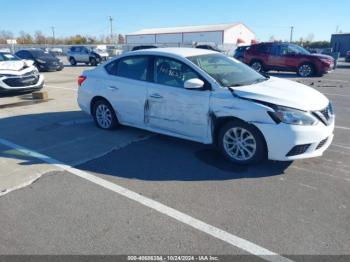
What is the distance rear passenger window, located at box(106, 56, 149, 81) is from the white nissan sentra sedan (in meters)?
0.02

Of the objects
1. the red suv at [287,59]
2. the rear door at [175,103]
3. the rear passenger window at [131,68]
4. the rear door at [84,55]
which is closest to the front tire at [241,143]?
the rear door at [175,103]

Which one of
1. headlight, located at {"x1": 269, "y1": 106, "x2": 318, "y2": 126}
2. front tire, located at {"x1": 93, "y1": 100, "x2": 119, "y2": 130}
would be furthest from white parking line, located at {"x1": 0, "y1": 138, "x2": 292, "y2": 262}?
headlight, located at {"x1": 269, "y1": 106, "x2": 318, "y2": 126}

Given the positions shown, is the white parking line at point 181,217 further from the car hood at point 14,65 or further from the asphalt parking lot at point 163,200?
the car hood at point 14,65

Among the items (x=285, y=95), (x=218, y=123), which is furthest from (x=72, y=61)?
(x=285, y=95)

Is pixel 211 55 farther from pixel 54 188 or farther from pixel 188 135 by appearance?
pixel 54 188

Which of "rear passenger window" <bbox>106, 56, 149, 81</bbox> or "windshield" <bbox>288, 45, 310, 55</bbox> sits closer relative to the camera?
"rear passenger window" <bbox>106, 56, 149, 81</bbox>

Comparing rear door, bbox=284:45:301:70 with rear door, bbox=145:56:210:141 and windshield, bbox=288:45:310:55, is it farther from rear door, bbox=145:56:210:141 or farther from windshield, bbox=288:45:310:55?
rear door, bbox=145:56:210:141

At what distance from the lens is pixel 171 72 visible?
5051 mm

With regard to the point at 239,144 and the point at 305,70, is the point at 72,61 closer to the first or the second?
the point at 305,70

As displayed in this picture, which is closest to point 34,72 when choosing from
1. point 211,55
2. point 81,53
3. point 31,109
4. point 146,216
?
point 31,109

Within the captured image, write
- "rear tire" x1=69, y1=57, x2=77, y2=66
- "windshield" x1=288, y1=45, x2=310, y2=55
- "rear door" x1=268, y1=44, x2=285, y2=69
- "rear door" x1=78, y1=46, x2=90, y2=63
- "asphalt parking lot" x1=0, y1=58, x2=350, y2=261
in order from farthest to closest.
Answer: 1. "rear tire" x1=69, y1=57, x2=77, y2=66
2. "rear door" x1=78, y1=46, x2=90, y2=63
3. "rear door" x1=268, y1=44, x2=285, y2=69
4. "windshield" x1=288, y1=45, x2=310, y2=55
5. "asphalt parking lot" x1=0, y1=58, x2=350, y2=261

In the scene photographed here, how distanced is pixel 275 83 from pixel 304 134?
4.02ft

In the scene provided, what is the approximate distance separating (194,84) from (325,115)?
1788mm

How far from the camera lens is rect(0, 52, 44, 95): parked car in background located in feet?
32.1
